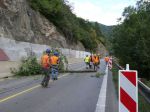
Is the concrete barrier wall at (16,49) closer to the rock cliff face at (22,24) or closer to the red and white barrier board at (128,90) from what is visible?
the rock cliff face at (22,24)

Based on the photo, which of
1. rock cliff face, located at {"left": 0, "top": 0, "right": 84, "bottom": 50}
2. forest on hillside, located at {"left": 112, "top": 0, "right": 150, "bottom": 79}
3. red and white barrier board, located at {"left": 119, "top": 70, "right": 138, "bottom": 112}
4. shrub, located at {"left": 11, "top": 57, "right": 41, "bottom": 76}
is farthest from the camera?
rock cliff face, located at {"left": 0, "top": 0, "right": 84, "bottom": 50}

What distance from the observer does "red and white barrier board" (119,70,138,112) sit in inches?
295

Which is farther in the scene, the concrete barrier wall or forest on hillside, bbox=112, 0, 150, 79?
forest on hillside, bbox=112, 0, 150, 79

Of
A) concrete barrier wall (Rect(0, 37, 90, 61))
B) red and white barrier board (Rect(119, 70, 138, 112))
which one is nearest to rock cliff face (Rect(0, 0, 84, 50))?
concrete barrier wall (Rect(0, 37, 90, 61))

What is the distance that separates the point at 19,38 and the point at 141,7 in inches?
604

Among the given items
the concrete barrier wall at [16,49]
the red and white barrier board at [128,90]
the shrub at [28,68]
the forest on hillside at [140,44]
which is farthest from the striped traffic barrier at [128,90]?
the forest on hillside at [140,44]

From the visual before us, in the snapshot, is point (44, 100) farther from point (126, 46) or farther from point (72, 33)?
point (72, 33)

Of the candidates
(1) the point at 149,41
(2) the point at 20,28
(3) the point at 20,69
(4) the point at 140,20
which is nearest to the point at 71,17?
(2) the point at 20,28

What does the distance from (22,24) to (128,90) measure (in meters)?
47.0

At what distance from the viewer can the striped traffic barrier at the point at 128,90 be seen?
24.6ft

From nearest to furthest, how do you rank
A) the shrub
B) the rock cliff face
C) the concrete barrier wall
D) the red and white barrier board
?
the red and white barrier board, the shrub, the concrete barrier wall, the rock cliff face

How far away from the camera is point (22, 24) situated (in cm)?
5359

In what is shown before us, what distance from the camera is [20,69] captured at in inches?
1199

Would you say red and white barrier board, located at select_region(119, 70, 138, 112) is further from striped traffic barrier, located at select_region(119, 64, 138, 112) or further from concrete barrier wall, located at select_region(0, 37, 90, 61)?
concrete barrier wall, located at select_region(0, 37, 90, 61)
